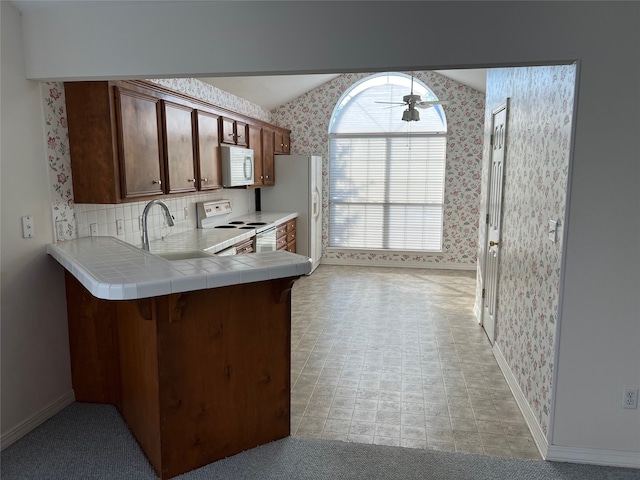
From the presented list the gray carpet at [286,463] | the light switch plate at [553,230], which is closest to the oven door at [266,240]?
the gray carpet at [286,463]

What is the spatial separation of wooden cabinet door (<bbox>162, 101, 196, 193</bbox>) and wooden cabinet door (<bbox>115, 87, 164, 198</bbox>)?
98 mm

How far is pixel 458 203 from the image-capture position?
6.90 meters

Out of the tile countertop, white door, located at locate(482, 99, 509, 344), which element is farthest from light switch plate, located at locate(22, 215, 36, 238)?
white door, located at locate(482, 99, 509, 344)

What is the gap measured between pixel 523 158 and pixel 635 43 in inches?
45.0

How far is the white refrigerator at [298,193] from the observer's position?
21.4 feet

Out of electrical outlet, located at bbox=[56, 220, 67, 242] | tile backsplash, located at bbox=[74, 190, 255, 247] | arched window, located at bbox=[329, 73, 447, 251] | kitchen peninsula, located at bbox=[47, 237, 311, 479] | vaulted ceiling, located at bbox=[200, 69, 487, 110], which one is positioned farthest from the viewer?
arched window, located at bbox=[329, 73, 447, 251]

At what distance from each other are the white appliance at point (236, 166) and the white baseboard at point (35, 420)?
247cm

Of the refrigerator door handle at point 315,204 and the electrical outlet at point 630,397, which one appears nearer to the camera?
the electrical outlet at point 630,397

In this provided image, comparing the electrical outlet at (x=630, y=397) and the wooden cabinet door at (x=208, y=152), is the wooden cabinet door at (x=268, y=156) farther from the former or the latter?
the electrical outlet at (x=630, y=397)

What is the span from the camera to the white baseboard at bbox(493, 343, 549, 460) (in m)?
2.46

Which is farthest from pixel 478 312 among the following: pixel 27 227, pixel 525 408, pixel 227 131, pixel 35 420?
pixel 27 227

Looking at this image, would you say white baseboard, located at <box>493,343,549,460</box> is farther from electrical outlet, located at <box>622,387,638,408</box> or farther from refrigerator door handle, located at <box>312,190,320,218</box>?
refrigerator door handle, located at <box>312,190,320,218</box>

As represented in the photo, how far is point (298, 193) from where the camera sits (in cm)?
657

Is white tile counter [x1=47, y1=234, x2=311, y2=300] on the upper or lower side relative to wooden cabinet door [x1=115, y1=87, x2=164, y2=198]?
lower
